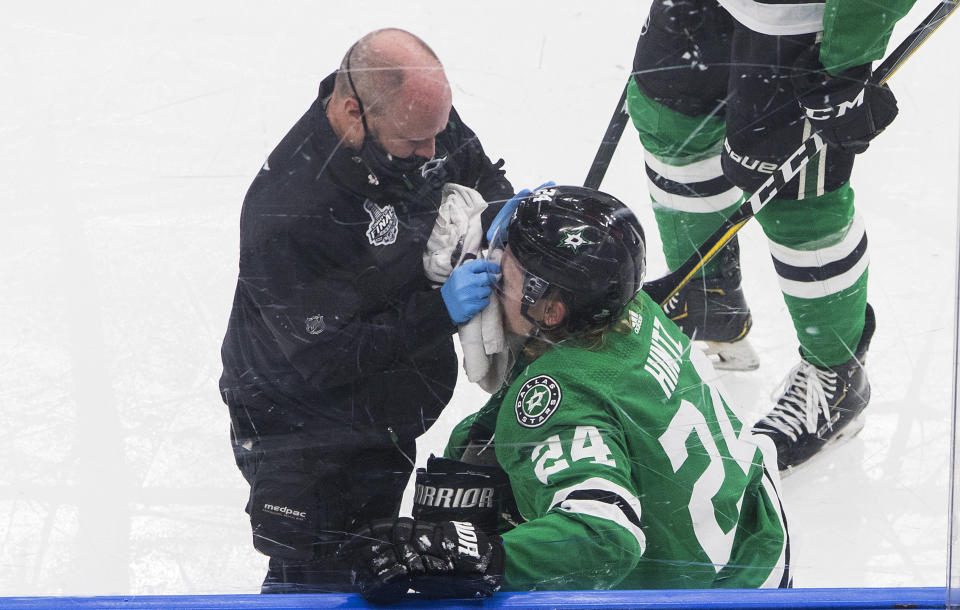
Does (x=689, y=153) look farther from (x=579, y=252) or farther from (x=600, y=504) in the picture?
(x=600, y=504)

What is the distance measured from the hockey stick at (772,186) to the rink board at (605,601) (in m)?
0.57

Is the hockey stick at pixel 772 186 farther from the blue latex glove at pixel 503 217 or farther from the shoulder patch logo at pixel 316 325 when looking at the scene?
the shoulder patch logo at pixel 316 325

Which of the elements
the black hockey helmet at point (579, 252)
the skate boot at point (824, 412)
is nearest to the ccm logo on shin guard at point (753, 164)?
the skate boot at point (824, 412)

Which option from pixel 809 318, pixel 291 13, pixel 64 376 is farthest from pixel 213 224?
pixel 809 318

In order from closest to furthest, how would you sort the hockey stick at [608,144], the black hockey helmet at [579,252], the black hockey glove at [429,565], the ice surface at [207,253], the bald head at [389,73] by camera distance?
the black hockey glove at [429,565]
the black hockey helmet at [579,252]
the bald head at [389,73]
the ice surface at [207,253]
the hockey stick at [608,144]

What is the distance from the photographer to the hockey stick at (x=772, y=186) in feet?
4.75

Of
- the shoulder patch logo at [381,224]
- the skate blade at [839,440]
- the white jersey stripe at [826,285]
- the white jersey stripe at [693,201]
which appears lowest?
the skate blade at [839,440]

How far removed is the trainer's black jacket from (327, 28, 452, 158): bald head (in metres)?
0.04

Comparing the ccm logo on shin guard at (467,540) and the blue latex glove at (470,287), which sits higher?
the blue latex glove at (470,287)

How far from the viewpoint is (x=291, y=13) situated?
174 centimetres

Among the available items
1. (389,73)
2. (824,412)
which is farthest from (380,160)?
(824,412)

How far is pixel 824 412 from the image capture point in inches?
62.7

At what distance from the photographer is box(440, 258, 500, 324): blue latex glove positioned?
1.17m

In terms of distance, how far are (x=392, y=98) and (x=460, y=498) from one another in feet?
1.61
